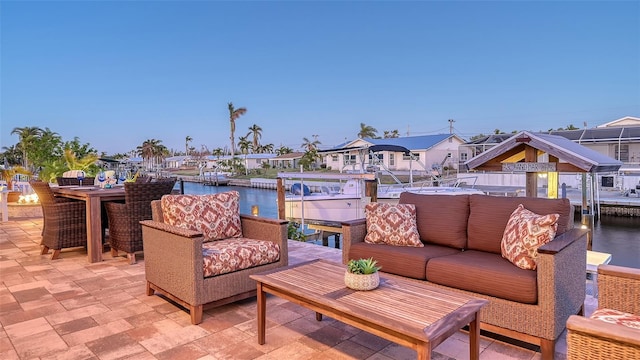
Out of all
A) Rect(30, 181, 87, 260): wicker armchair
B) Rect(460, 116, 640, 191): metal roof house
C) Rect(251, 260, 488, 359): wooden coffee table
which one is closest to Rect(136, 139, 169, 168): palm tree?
Rect(460, 116, 640, 191): metal roof house

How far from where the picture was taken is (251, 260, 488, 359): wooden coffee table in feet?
5.02

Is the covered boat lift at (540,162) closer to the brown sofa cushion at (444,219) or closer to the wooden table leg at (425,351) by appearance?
the brown sofa cushion at (444,219)

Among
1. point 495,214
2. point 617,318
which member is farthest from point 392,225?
point 617,318

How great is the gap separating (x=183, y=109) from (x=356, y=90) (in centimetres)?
924

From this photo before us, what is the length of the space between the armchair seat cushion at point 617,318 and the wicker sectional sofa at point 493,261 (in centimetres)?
40

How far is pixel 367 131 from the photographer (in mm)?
42219

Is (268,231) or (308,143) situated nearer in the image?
(268,231)

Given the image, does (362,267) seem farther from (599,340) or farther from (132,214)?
(132,214)

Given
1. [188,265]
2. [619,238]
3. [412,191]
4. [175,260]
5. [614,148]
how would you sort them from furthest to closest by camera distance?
1. [614,148]
2. [619,238]
3. [412,191]
4. [175,260]
5. [188,265]

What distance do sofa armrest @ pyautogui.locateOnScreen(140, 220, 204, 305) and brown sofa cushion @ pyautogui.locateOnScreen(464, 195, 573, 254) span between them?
6.79 feet

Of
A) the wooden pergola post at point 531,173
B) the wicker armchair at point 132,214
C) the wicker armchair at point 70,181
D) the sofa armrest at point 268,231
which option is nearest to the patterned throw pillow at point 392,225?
the sofa armrest at point 268,231

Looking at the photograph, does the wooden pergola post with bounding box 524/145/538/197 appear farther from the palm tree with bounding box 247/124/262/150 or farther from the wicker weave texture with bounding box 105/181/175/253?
the palm tree with bounding box 247/124/262/150

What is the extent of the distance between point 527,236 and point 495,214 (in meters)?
0.47

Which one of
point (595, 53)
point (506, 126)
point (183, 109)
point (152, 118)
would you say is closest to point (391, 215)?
point (595, 53)
